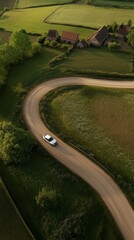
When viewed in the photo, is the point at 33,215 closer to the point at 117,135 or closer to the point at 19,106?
the point at 117,135

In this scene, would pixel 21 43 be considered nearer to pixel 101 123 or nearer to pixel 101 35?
pixel 101 35

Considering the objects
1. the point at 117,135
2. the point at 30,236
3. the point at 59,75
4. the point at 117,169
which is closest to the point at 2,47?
the point at 59,75

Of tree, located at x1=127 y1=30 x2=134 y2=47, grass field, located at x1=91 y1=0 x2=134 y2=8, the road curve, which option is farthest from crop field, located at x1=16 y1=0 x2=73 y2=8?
the road curve

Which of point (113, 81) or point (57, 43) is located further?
point (57, 43)

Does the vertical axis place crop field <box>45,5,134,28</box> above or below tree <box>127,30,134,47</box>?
above

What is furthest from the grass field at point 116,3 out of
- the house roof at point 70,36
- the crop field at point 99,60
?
the crop field at point 99,60

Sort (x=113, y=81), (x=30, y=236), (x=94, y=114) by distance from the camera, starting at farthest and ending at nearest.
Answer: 1. (x=113, y=81)
2. (x=94, y=114)
3. (x=30, y=236)

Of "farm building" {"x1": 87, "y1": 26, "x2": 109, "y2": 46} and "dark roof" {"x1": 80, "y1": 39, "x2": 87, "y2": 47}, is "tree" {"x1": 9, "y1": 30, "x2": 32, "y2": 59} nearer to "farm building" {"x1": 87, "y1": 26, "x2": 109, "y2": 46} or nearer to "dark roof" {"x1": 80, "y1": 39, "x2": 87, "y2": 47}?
"dark roof" {"x1": 80, "y1": 39, "x2": 87, "y2": 47}
